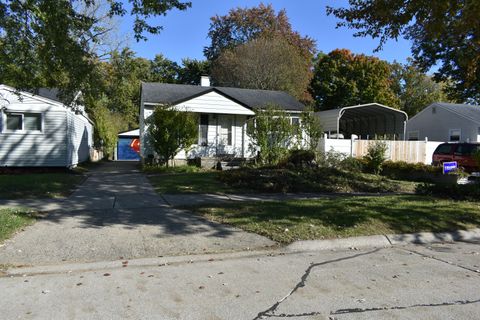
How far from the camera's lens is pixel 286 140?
1792 centimetres

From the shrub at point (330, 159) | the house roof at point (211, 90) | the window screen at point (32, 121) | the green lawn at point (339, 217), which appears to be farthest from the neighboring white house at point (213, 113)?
the green lawn at point (339, 217)

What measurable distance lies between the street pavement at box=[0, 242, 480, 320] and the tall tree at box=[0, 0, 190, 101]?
5781mm

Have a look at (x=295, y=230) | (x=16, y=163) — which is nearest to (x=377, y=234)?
(x=295, y=230)

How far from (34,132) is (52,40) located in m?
10.2

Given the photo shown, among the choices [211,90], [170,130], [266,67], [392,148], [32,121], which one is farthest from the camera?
[266,67]

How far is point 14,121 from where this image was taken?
18281 millimetres

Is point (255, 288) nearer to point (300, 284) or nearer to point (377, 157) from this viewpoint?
point (300, 284)

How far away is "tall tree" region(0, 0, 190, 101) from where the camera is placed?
9.29 meters

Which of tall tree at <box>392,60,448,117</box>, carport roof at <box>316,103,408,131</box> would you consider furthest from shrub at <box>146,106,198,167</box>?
tall tree at <box>392,60,448,117</box>

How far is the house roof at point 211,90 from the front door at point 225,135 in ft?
4.03

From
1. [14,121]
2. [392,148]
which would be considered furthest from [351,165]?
[14,121]

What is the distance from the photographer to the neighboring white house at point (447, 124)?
31.8 meters

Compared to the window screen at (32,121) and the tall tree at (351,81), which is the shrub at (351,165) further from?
the tall tree at (351,81)

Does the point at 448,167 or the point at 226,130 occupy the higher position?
the point at 226,130
